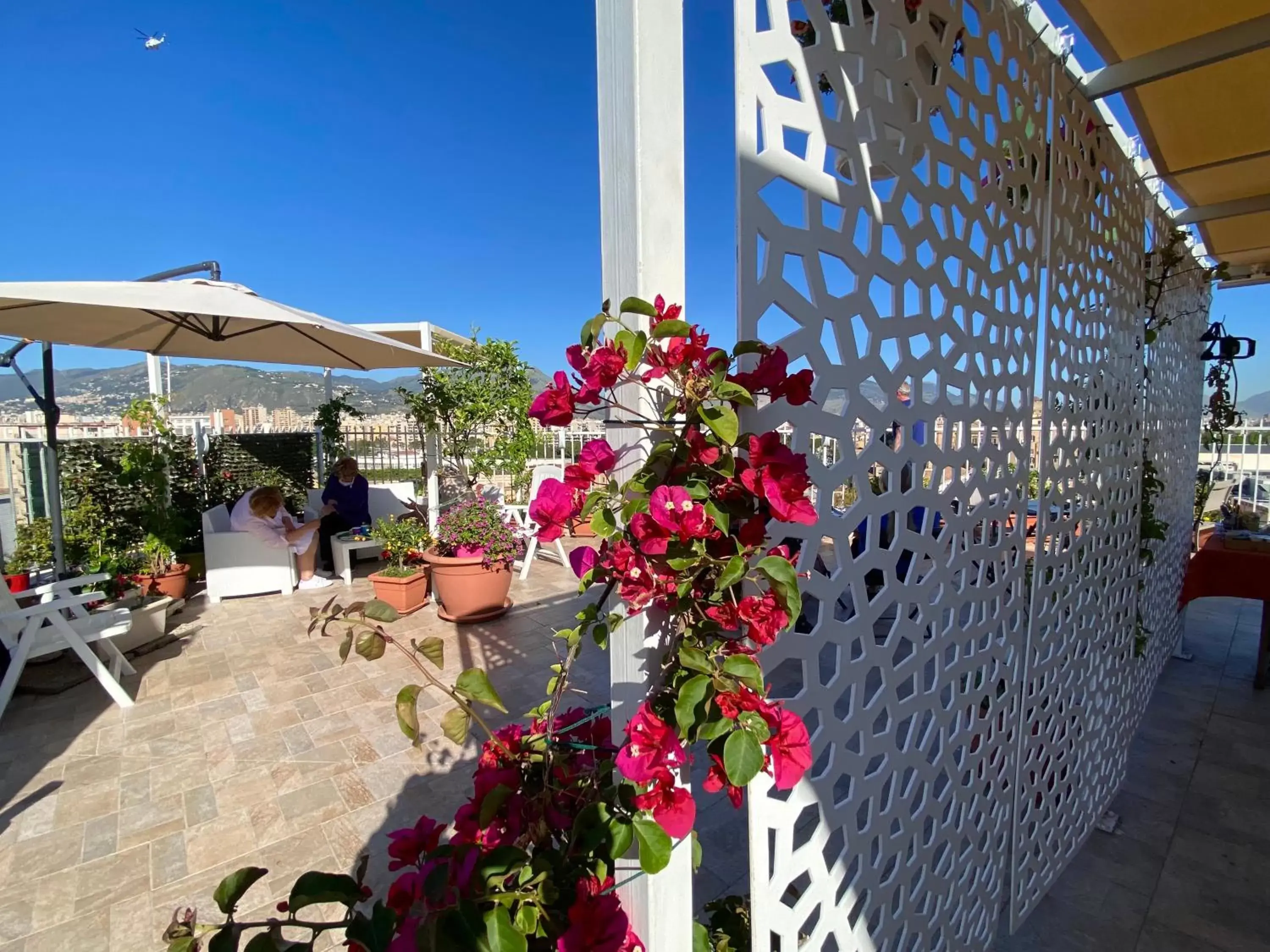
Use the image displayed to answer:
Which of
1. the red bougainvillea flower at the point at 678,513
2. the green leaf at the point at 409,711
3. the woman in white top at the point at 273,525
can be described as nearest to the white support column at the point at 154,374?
the woman in white top at the point at 273,525

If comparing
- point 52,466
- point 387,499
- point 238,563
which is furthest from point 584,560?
point 387,499

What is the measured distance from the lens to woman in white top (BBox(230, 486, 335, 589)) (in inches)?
185

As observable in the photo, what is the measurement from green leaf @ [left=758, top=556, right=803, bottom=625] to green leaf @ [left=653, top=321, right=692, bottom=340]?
321mm

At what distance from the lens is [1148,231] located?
118 inches

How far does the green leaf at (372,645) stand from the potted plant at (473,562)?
334 centimetres

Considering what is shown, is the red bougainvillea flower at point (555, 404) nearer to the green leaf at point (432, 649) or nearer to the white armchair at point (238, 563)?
the green leaf at point (432, 649)

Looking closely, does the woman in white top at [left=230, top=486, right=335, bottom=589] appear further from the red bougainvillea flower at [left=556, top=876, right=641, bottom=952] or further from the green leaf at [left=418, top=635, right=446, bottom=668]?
the red bougainvillea flower at [left=556, top=876, right=641, bottom=952]

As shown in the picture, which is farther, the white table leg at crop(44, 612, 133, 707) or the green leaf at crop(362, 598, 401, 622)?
the white table leg at crop(44, 612, 133, 707)

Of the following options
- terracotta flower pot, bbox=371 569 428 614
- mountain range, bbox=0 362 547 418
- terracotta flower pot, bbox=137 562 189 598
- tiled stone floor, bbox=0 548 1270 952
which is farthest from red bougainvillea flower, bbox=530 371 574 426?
terracotta flower pot, bbox=137 562 189 598

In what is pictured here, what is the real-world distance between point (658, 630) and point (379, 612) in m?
0.45

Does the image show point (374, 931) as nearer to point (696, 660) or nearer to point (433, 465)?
point (696, 660)

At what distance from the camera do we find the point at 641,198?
806mm

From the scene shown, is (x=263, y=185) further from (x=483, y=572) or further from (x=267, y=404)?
(x=483, y=572)

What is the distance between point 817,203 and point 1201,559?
4614 millimetres
